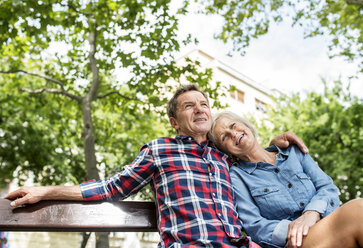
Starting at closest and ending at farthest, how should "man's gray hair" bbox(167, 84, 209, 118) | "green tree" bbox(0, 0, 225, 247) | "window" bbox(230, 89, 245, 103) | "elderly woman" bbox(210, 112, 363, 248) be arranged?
"elderly woman" bbox(210, 112, 363, 248), "man's gray hair" bbox(167, 84, 209, 118), "green tree" bbox(0, 0, 225, 247), "window" bbox(230, 89, 245, 103)

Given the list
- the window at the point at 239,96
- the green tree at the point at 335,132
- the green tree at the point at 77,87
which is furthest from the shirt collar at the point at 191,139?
the window at the point at 239,96

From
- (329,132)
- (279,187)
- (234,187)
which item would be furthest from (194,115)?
(329,132)

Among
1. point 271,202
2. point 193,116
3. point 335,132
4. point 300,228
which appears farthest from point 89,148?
point 335,132

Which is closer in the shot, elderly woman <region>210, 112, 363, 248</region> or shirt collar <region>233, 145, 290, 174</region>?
elderly woman <region>210, 112, 363, 248</region>

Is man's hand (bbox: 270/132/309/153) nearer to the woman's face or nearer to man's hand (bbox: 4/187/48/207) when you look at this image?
the woman's face

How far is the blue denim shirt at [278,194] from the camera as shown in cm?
206

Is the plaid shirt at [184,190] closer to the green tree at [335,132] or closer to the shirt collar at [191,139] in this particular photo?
the shirt collar at [191,139]

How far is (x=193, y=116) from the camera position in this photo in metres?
2.62

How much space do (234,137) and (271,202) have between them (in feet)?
1.89

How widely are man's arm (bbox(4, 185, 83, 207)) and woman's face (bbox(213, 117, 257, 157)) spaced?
115 centimetres

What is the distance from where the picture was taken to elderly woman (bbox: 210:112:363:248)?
168 centimetres

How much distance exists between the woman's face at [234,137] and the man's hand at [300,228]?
0.69 meters

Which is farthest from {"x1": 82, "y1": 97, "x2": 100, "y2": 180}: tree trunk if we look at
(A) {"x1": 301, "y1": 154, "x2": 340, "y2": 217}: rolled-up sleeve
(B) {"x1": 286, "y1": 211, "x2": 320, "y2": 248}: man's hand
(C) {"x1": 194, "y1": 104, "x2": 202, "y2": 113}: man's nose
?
(B) {"x1": 286, "y1": 211, "x2": 320, "y2": 248}: man's hand

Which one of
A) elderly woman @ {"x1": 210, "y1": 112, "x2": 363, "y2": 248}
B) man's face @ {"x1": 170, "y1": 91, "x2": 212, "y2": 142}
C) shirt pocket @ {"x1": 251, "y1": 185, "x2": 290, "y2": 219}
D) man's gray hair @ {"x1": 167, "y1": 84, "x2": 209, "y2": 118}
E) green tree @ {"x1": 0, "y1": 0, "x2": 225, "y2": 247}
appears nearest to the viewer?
elderly woman @ {"x1": 210, "y1": 112, "x2": 363, "y2": 248}
